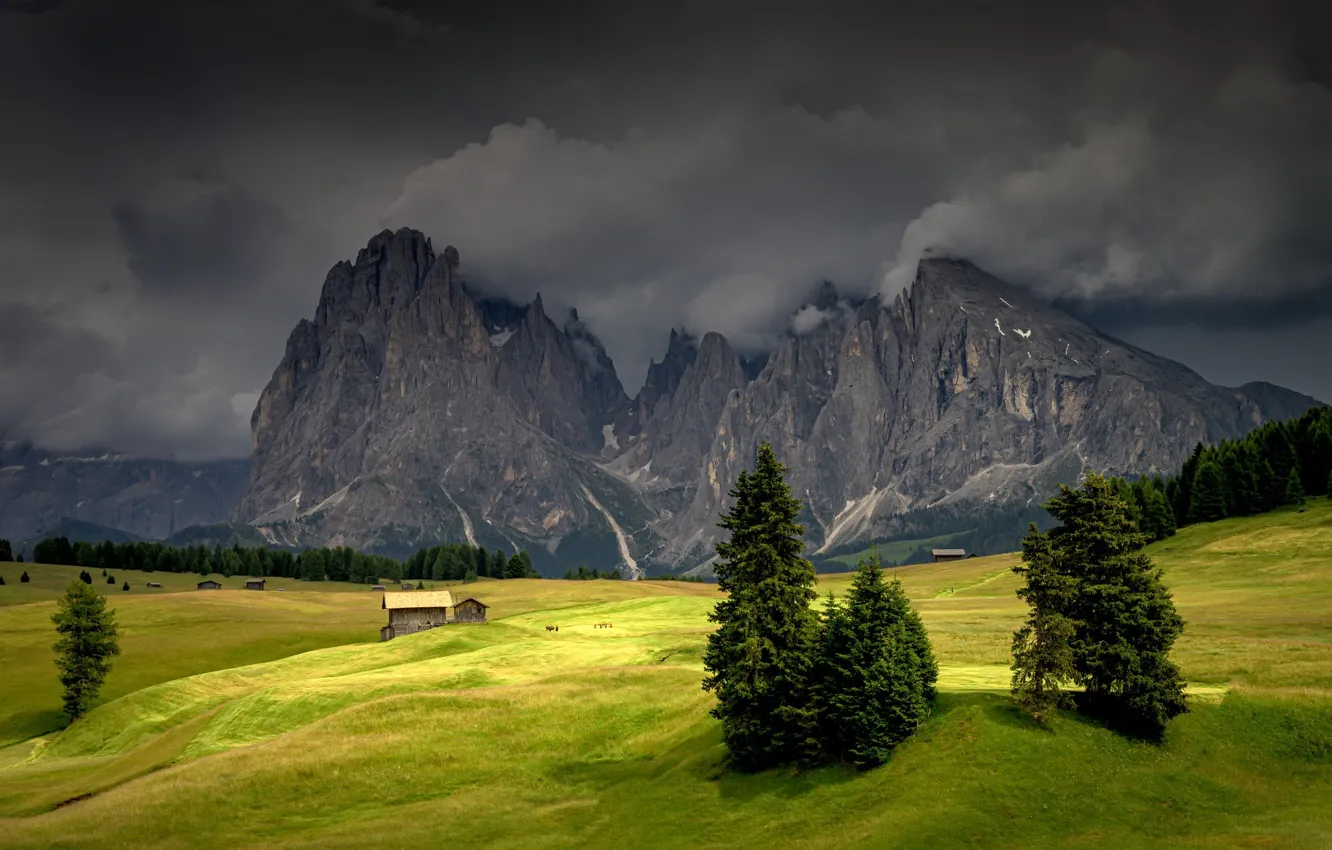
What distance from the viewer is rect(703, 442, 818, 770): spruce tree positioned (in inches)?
1718

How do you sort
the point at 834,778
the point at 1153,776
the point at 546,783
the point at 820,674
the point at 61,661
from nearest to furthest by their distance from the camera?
1. the point at 1153,776
2. the point at 834,778
3. the point at 820,674
4. the point at 546,783
5. the point at 61,661

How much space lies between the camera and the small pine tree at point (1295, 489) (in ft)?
416

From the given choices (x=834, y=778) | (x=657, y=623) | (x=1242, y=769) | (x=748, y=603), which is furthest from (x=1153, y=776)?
(x=657, y=623)

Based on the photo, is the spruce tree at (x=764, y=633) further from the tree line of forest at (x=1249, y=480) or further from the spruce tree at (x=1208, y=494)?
the spruce tree at (x=1208, y=494)

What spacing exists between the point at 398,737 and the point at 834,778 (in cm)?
2823

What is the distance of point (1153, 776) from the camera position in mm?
35000

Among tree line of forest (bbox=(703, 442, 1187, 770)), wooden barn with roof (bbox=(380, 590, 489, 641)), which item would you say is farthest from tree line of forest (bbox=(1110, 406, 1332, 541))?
wooden barn with roof (bbox=(380, 590, 489, 641))

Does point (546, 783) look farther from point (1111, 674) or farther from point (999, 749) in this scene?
point (1111, 674)

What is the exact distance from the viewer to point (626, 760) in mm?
50750

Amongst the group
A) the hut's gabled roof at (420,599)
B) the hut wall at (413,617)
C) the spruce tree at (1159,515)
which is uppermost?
the spruce tree at (1159,515)

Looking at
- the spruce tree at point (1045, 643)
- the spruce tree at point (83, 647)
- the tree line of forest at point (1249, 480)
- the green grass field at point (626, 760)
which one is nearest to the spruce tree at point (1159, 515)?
the tree line of forest at point (1249, 480)

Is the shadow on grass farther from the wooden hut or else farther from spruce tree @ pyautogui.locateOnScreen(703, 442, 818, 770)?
spruce tree @ pyautogui.locateOnScreen(703, 442, 818, 770)

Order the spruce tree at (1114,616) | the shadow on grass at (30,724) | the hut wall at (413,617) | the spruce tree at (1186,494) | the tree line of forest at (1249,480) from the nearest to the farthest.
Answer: the spruce tree at (1114,616) → the shadow on grass at (30,724) → the hut wall at (413,617) → the tree line of forest at (1249,480) → the spruce tree at (1186,494)

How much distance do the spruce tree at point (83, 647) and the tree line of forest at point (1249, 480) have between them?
129 metres
